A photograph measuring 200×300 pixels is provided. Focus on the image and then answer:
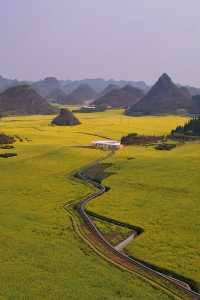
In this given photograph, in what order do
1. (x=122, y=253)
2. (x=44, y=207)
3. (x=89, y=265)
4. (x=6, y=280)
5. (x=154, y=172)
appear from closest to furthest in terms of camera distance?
(x=6, y=280), (x=89, y=265), (x=122, y=253), (x=44, y=207), (x=154, y=172)

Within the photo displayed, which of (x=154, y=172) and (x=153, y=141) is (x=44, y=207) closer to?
(x=154, y=172)

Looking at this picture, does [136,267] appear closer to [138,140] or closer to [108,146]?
[108,146]

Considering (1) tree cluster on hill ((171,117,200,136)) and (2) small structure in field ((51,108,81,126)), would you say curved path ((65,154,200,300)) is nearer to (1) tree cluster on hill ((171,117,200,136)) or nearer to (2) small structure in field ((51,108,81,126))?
(1) tree cluster on hill ((171,117,200,136))

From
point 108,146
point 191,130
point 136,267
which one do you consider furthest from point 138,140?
point 136,267

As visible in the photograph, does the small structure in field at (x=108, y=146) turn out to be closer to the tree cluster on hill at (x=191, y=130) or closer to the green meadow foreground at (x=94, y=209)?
the green meadow foreground at (x=94, y=209)

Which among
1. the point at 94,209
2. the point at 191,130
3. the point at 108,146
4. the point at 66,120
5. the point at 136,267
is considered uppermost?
the point at 66,120

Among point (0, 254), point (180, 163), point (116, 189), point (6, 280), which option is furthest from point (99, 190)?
point (6, 280)

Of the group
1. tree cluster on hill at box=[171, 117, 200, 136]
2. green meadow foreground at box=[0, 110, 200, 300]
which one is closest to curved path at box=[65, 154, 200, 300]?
green meadow foreground at box=[0, 110, 200, 300]

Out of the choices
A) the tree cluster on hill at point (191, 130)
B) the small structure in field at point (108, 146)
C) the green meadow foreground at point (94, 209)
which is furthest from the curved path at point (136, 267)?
the tree cluster on hill at point (191, 130)
